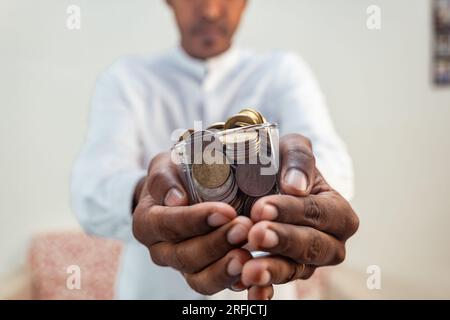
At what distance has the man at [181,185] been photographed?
0.27 metres

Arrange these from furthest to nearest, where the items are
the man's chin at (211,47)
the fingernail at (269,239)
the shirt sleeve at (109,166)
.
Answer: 1. the man's chin at (211,47)
2. the shirt sleeve at (109,166)
3. the fingernail at (269,239)

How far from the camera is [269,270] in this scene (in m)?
0.27

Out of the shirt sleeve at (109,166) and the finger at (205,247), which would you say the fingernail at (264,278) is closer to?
the finger at (205,247)

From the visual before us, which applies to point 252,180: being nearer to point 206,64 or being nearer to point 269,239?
point 269,239

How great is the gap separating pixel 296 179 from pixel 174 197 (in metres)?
0.08

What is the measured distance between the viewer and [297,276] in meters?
0.30

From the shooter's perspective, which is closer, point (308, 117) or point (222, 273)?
point (222, 273)

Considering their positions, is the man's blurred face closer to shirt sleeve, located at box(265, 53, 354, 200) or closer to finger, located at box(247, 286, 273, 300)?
shirt sleeve, located at box(265, 53, 354, 200)

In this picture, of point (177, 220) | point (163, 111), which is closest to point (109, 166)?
point (163, 111)

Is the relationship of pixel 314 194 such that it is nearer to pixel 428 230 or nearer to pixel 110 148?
pixel 110 148

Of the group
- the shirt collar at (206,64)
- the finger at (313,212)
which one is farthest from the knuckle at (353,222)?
the shirt collar at (206,64)

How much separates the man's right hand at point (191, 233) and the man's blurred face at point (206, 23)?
247 millimetres

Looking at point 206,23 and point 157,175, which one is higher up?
point 206,23
